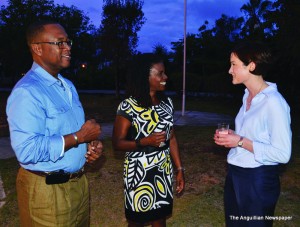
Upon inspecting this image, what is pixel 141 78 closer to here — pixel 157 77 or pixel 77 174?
pixel 157 77

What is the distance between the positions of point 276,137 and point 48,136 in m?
1.69

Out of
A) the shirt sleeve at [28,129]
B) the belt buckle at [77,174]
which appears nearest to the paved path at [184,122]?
the belt buckle at [77,174]

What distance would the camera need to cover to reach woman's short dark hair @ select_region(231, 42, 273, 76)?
8.34ft

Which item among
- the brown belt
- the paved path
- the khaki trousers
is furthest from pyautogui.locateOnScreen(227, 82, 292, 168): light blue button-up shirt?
A: the paved path

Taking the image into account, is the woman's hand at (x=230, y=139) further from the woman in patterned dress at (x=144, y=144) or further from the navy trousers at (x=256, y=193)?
the woman in patterned dress at (x=144, y=144)

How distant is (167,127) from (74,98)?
992 millimetres

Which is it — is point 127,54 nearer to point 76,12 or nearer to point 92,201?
point 92,201

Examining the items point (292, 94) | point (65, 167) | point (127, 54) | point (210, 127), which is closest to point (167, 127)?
point (65, 167)

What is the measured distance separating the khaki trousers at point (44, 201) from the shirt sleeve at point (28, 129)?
27 centimetres

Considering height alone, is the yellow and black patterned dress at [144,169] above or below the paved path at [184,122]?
above

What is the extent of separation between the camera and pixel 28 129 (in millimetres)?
2092

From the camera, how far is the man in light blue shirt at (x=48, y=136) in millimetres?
2121

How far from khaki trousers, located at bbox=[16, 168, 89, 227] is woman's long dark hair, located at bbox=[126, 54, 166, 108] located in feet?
3.37

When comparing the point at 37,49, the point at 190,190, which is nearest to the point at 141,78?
the point at 37,49
